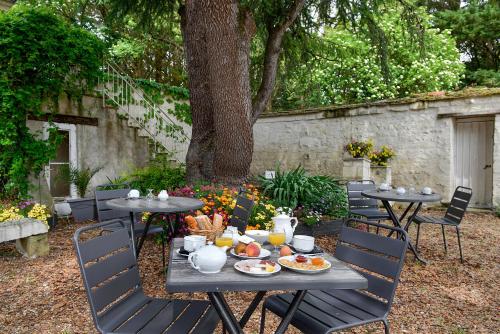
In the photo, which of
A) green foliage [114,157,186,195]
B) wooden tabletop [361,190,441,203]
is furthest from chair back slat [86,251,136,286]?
green foliage [114,157,186,195]


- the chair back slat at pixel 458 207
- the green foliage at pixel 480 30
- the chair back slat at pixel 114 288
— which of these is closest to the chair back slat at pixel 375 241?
the chair back slat at pixel 114 288

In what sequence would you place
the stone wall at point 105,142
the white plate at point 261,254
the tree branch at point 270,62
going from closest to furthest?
the white plate at point 261,254, the tree branch at point 270,62, the stone wall at point 105,142

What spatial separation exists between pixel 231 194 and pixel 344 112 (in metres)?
5.64

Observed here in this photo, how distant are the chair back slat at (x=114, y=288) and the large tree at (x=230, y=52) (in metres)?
3.47

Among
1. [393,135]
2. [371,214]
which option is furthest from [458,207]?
[393,135]

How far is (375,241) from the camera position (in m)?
2.18

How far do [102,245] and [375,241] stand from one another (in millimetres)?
1542

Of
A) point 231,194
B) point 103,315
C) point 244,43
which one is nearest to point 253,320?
point 103,315

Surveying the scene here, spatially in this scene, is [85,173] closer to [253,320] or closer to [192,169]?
[192,169]

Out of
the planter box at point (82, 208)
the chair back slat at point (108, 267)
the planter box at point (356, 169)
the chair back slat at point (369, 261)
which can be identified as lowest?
the planter box at point (82, 208)

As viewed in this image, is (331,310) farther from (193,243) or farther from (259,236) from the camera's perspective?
(193,243)

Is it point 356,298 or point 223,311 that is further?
point 356,298

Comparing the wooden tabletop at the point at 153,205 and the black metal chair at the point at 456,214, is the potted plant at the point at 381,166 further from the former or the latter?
the wooden tabletop at the point at 153,205

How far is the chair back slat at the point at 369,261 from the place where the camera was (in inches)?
81.4
